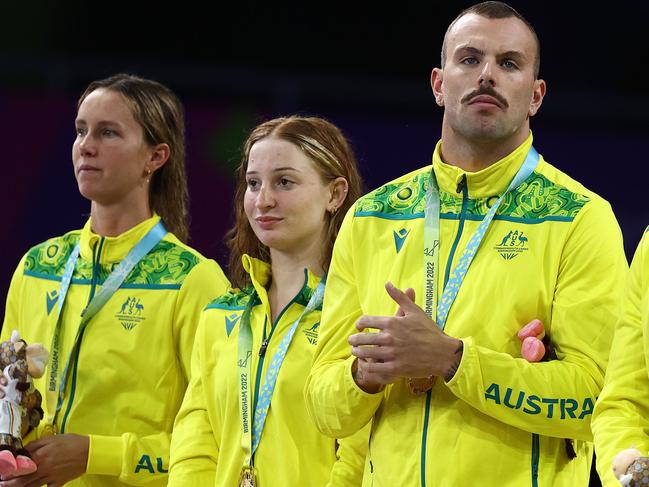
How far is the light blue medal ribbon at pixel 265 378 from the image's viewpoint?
375 cm

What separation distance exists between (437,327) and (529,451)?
382mm

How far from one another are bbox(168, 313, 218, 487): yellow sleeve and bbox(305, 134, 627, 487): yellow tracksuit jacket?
60 cm

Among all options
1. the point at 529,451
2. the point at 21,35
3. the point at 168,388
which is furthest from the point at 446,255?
the point at 21,35

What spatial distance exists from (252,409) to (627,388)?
1.25 metres

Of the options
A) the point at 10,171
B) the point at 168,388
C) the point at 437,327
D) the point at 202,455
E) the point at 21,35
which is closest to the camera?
the point at 437,327

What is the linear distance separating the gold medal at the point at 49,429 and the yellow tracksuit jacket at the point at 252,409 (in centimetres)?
51

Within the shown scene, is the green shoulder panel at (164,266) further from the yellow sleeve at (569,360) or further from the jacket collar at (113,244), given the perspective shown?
the yellow sleeve at (569,360)

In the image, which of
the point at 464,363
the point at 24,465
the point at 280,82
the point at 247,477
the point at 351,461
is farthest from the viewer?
the point at 280,82

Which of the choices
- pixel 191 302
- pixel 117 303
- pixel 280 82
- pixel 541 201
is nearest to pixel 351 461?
pixel 541 201

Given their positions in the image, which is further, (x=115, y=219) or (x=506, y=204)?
(x=115, y=219)

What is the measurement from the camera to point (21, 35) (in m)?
8.04

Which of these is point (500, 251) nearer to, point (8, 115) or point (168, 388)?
point (168, 388)

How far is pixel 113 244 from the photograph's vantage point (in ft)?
14.8

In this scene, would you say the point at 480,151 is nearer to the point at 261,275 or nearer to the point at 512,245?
the point at 512,245
